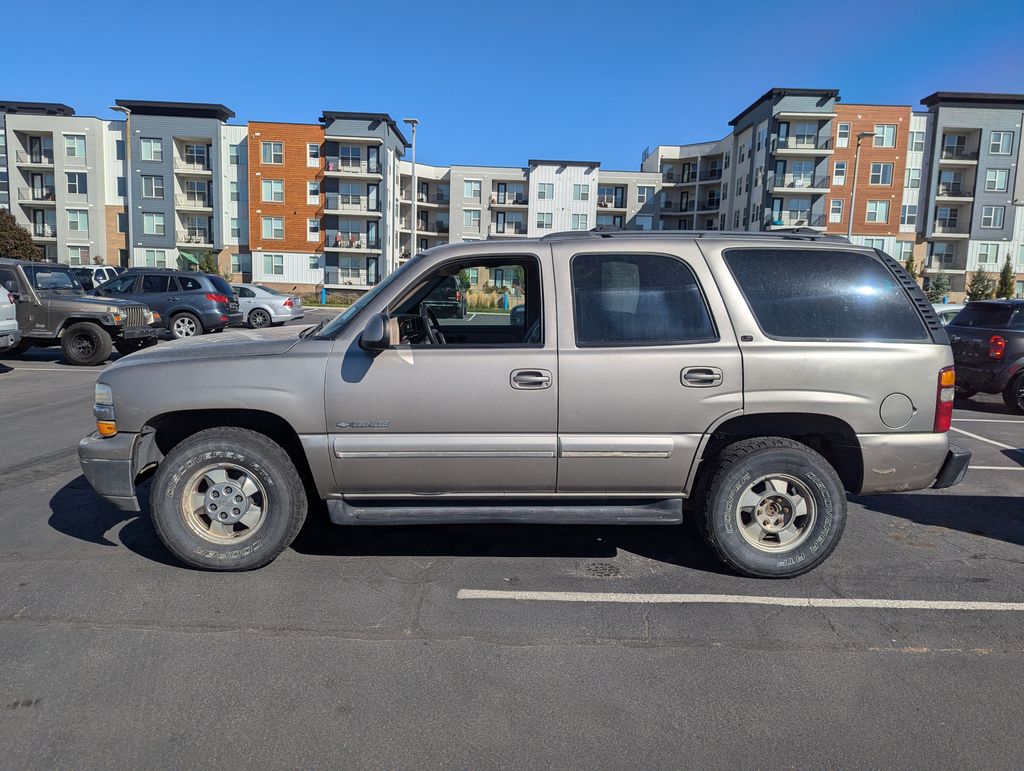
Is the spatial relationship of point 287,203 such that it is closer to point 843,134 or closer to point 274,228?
point 274,228

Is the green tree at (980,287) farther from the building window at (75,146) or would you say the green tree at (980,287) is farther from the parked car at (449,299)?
the building window at (75,146)

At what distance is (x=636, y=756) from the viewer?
269 centimetres

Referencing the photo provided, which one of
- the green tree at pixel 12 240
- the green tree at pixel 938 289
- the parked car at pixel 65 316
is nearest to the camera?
the parked car at pixel 65 316

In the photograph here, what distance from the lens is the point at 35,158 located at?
192ft

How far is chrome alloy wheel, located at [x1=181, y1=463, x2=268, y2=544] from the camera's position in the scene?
416cm

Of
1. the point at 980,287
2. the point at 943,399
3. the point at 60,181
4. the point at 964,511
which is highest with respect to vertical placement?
the point at 60,181

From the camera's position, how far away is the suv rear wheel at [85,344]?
13805 millimetres

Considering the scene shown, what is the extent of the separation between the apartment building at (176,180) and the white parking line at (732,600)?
191 feet

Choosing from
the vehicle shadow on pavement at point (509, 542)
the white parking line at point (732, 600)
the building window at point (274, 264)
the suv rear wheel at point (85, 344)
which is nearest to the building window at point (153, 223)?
the building window at point (274, 264)

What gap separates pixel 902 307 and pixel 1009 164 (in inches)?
2561

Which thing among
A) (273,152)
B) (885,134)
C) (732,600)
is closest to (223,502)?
(732,600)

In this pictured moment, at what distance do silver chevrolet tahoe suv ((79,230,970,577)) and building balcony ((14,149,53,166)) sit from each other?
6662 cm

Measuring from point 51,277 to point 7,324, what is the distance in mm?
2508

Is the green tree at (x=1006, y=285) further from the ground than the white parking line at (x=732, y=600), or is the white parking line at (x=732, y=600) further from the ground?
the green tree at (x=1006, y=285)
